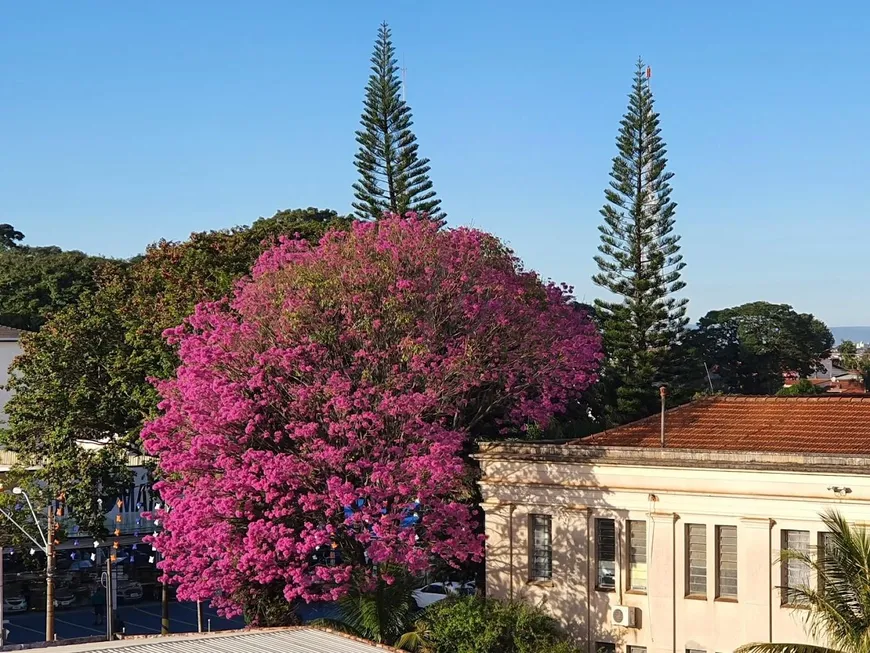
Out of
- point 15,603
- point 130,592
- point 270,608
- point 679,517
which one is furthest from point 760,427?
point 15,603

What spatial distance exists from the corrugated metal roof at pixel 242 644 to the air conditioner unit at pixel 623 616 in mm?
6683

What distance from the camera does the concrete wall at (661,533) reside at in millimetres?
21797

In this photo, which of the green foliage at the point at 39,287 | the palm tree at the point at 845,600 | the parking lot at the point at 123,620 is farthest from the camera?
the green foliage at the point at 39,287

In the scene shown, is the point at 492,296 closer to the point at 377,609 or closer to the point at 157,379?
the point at 377,609

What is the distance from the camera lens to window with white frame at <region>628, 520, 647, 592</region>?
76.5 feet

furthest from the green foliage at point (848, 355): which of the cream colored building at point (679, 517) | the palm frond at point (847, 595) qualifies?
the palm frond at point (847, 595)

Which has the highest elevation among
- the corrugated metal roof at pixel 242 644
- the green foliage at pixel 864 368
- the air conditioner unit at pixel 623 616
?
the green foliage at pixel 864 368

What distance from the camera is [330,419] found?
960 inches

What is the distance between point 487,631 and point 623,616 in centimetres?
258

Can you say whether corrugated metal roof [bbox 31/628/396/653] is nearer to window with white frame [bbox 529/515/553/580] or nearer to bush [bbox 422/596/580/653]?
bush [bbox 422/596/580/653]

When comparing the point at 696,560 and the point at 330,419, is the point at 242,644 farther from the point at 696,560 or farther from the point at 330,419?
the point at 696,560

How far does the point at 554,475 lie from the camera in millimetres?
24141

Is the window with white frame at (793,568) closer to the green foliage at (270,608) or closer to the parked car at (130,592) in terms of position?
the green foliage at (270,608)

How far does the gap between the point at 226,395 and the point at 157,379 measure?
7252 mm
